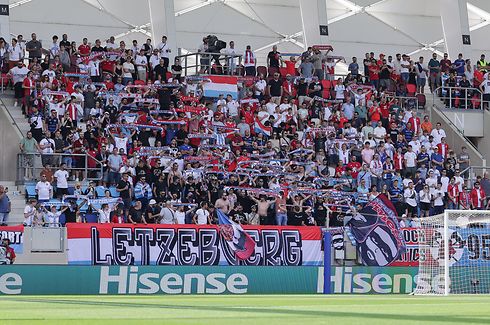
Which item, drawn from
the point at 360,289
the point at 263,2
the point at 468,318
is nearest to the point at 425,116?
the point at 263,2

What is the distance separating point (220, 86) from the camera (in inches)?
1345

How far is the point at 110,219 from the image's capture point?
1057 inches

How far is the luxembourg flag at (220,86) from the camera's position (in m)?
34.0

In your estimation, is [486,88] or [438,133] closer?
[438,133]

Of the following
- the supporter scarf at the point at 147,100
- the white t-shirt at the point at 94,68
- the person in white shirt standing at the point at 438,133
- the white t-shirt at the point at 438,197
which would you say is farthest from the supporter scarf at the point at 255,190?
the person in white shirt standing at the point at 438,133

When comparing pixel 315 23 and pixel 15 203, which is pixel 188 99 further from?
pixel 315 23

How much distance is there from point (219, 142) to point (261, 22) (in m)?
13.1

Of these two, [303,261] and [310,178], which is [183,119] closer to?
[310,178]

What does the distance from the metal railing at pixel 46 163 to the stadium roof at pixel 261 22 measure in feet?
37.2

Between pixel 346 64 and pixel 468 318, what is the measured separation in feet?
107

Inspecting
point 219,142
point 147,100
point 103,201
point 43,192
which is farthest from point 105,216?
point 147,100

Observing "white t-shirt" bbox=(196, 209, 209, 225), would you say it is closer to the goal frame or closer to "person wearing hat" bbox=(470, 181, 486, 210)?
the goal frame

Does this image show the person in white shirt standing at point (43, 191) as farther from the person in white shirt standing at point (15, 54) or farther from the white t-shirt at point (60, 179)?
the person in white shirt standing at point (15, 54)

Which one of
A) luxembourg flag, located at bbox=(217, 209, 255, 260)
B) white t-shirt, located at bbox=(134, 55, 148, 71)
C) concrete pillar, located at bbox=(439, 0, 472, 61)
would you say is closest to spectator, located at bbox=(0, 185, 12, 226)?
luxembourg flag, located at bbox=(217, 209, 255, 260)
